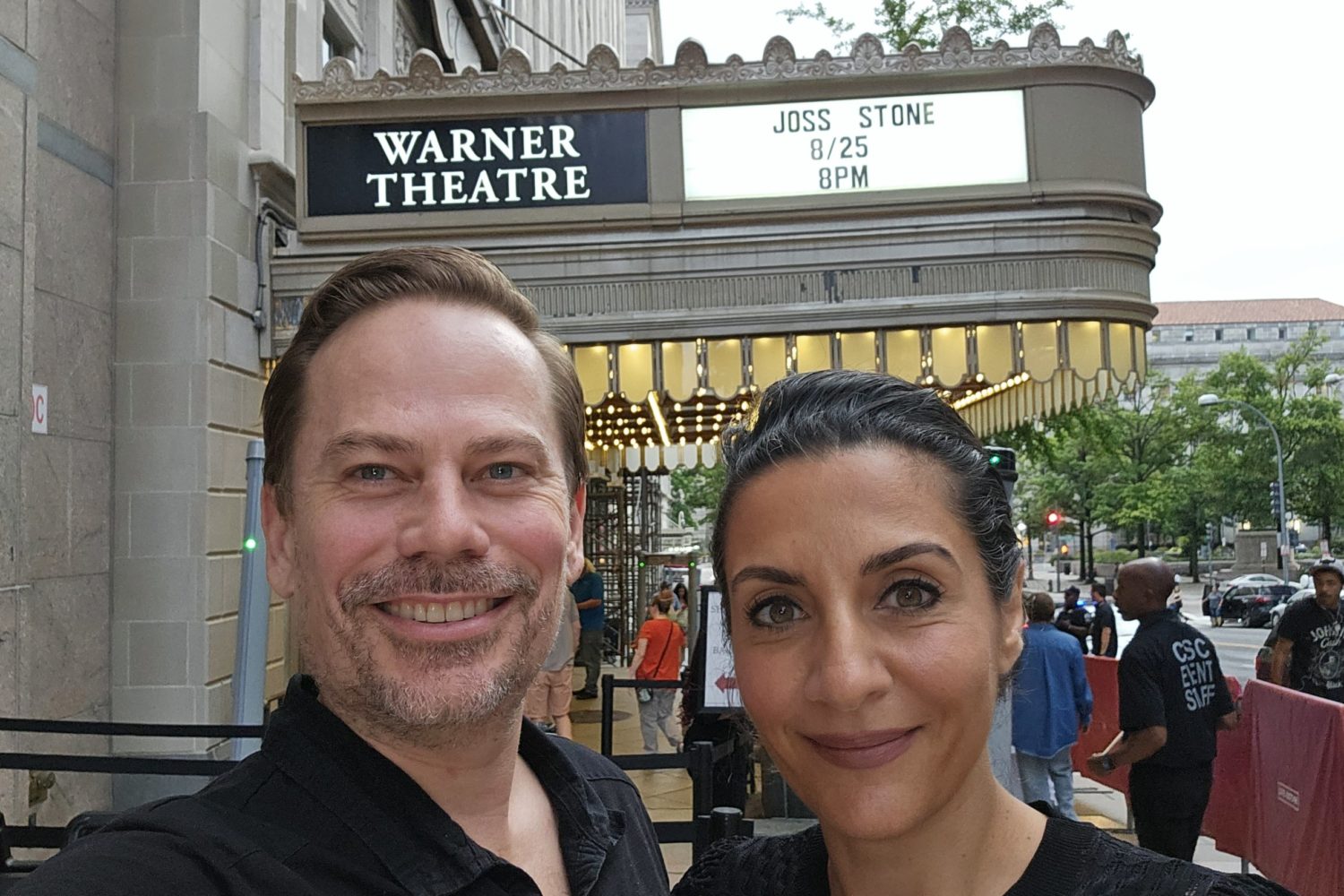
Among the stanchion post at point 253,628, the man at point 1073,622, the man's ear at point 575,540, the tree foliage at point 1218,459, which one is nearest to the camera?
the man's ear at point 575,540

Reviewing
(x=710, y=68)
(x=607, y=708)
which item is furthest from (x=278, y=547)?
(x=710, y=68)

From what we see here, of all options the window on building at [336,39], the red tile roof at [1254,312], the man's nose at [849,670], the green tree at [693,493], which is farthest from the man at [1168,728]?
the red tile roof at [1254,312]

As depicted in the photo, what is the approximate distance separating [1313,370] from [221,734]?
53683 mm

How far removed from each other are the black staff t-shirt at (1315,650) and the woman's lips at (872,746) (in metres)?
7.79

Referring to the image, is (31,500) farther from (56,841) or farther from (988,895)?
(988,895)

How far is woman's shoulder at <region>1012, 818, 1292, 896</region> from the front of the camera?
4.53ft

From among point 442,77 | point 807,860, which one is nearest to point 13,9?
point 442,77

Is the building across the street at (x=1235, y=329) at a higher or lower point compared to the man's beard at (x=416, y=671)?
higher

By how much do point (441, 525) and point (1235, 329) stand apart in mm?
117854

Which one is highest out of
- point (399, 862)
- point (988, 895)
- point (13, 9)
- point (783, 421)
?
point (13, 9)

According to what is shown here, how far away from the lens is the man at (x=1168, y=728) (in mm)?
5969

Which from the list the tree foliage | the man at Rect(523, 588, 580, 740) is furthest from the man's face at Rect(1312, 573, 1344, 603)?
the tree foliage

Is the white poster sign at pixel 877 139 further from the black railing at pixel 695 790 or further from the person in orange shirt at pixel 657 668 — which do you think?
the black railing at pixel 695 790

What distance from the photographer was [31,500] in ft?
20.1
